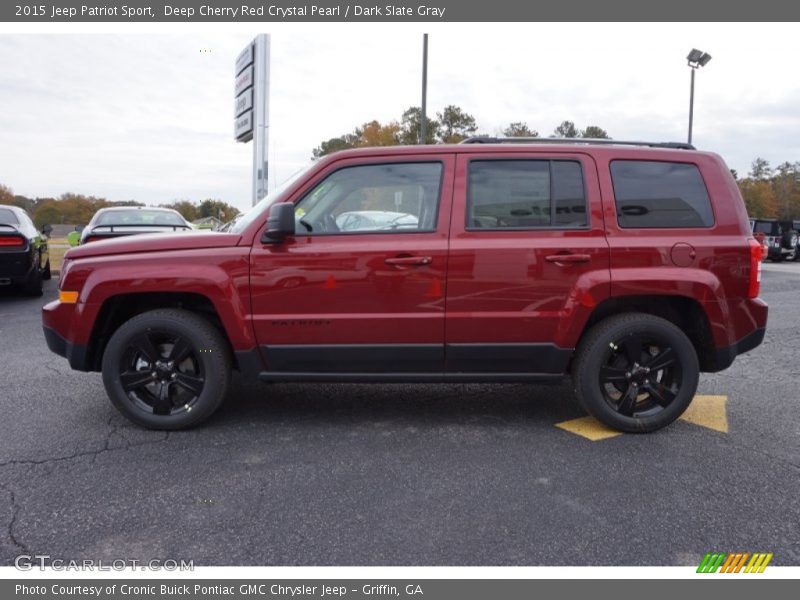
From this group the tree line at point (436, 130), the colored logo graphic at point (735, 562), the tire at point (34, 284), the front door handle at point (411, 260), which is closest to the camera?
the colored logo graphic at point (735, 562)

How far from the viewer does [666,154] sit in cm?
393

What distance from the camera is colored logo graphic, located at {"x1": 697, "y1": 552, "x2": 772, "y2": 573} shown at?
242cm

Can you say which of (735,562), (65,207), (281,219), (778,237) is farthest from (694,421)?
(65,207)

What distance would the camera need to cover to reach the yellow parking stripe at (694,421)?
12.8 ft

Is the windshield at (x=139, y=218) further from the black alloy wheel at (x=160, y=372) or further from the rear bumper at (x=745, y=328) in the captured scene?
the rear bumper at (x=745, y=328)

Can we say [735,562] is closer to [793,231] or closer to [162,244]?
[162,244]

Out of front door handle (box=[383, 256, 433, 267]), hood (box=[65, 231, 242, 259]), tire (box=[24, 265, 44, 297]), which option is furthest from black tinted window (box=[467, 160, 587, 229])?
tire (box=[24, 265, 44, 297])

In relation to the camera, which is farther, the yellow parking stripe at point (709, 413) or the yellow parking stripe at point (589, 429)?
the yellow parking stripe at point (709, 413)

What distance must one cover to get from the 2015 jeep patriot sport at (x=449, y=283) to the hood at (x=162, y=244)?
0.01 meters

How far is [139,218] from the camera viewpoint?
10.5 meters

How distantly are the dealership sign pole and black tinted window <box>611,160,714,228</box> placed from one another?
10120mm

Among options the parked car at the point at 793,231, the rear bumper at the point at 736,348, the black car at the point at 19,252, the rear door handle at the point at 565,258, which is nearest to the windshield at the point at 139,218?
the black car at the point at 19,252

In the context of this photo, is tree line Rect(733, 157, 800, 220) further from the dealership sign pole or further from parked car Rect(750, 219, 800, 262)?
the dealership sign pole

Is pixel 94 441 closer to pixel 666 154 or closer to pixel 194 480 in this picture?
pixel 194 480
